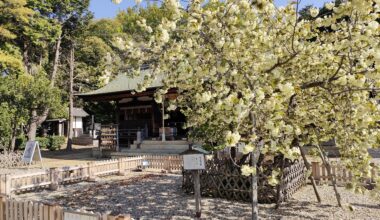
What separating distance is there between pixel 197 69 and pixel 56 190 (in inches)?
376

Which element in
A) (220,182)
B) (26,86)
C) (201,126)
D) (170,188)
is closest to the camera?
(201,126)

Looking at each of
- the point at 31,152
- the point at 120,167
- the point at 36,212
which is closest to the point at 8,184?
the point at 120,167

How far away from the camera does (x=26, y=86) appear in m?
24.1

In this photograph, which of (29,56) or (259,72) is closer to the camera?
(259,72)

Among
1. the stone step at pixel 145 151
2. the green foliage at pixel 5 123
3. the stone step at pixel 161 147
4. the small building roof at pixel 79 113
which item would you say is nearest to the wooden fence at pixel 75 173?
the stone step at pixel 145 151

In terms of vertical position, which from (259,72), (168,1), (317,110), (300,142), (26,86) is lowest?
(300,142)

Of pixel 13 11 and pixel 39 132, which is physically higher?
pixel 13 11

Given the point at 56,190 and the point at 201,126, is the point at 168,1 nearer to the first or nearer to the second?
the point at 201,126

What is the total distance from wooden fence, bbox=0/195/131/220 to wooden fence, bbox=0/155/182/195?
16.6 ft

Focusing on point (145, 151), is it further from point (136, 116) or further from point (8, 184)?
point (8, 184)

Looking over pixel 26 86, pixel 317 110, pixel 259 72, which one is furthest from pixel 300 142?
pixel 26 86

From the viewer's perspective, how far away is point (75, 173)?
48.2 ft

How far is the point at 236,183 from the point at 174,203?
1864mm

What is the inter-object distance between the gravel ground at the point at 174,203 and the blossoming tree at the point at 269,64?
1958mm
